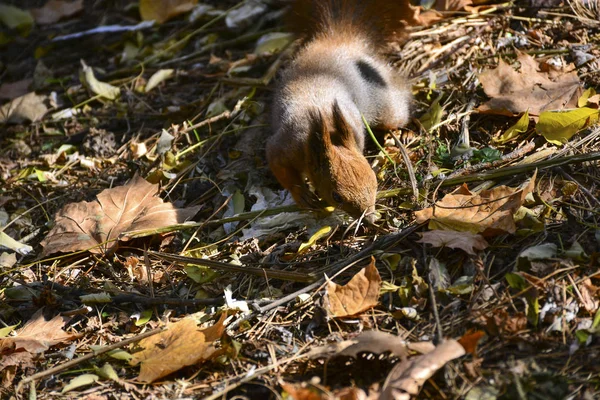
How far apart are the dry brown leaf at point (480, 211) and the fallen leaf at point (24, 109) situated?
8.92 ft

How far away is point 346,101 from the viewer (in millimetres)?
3549

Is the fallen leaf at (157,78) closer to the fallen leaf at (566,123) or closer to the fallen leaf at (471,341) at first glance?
the fallen leaf at (566,123)

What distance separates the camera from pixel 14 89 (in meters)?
4.48

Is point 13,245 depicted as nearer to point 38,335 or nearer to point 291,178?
point 38,335

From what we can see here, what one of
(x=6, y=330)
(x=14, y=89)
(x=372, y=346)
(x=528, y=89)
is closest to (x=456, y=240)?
(x=372, y=346)

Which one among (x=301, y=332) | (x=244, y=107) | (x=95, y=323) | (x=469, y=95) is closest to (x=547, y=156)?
(x=469, y=95)

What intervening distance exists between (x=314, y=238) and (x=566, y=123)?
1.26 meters

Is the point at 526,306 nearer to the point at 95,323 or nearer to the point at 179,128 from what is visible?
the point at 95,323

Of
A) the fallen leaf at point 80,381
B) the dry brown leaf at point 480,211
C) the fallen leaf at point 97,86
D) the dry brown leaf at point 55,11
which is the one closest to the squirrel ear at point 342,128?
the dry brown leaf at point 480,211

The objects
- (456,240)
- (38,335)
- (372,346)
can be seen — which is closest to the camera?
(372,346)

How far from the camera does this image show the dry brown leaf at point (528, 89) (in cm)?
320

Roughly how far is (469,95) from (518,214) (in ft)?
3.56

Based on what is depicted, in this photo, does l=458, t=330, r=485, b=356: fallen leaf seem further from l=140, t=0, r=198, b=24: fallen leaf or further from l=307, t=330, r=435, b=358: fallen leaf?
l=140, t=0, r=198, b=24: fallen leaf

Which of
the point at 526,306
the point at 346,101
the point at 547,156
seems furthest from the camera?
the point at 346,101
